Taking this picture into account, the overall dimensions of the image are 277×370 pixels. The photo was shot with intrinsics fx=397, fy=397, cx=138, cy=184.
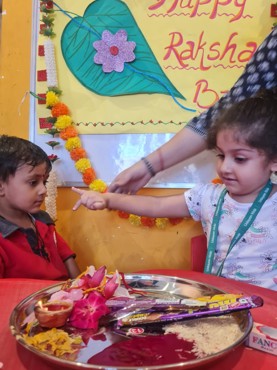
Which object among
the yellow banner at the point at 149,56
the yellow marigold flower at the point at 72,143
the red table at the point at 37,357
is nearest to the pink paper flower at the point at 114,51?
the yellow banner at the point at 149,56

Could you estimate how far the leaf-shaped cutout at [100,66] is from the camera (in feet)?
5.53

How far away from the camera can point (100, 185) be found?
1.69 metres

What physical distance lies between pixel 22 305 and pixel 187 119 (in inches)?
46.3

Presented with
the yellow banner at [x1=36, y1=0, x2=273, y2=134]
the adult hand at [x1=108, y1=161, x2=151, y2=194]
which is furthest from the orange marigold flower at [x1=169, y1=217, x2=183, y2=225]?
the yellow banner at [x1=36, y1=0, x2=273, y2=134]

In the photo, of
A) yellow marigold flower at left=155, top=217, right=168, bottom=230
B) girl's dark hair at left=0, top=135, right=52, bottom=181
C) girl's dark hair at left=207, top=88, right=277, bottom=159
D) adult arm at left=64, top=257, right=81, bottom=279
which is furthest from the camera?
yellow marigold flower at left=155, top=217, right=168, bottom=230

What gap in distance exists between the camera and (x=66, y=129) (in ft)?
5.66

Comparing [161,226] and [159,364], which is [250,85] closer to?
[161,226]

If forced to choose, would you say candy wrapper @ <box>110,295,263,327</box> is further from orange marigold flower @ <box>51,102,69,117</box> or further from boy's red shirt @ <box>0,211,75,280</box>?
orange marigold flower @ <box>51,102,69,117</box>

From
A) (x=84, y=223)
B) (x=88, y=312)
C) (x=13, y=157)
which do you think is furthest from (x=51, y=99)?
(x=88, y=312)

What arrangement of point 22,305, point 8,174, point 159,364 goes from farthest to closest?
point 8,174 → point 22,305 → point 159,364

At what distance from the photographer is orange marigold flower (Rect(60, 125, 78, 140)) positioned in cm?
171

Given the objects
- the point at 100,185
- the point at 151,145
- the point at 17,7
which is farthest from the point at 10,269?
the point at 17,7

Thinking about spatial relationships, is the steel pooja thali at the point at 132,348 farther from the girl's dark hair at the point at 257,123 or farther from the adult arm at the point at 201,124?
the adult arm at the point at 201,124

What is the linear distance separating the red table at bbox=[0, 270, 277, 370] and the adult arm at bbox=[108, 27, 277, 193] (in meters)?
0.65
